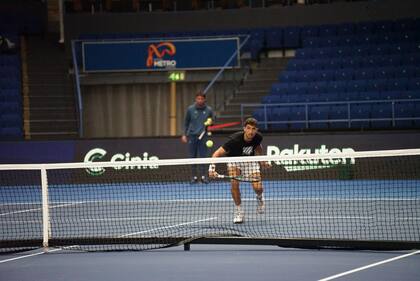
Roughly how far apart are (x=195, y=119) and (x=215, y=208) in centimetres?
454

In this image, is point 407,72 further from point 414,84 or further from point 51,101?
point 51,101

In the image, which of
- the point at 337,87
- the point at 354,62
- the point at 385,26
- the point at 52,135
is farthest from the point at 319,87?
the point at 52,135

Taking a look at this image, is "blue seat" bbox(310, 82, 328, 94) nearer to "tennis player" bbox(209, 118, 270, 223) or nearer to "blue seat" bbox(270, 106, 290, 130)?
"blue seat" bbox(270, 106, 290, 130)

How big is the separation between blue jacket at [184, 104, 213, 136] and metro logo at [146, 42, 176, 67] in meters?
6.22

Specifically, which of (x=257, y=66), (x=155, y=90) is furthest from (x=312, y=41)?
(x=155, y=90)

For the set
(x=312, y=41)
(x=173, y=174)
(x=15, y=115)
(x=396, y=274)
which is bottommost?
(x=396, y=274)

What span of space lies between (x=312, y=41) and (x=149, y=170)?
302 inches

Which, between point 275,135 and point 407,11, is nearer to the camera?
point 275,135

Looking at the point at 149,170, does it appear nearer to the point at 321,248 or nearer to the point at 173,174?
the point at 173,174

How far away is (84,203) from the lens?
15.5 m

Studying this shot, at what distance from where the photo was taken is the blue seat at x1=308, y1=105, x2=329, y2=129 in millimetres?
21000

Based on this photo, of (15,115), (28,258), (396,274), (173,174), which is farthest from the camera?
(15,115)

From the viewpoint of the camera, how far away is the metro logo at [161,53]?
79.7 ft

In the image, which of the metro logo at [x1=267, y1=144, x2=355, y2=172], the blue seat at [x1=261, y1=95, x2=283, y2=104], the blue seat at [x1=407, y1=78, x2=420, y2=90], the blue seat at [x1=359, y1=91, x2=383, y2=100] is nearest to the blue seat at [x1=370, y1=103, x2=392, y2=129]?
the blue seat at [x1=359, y1=91, x2=383, y2=100]
